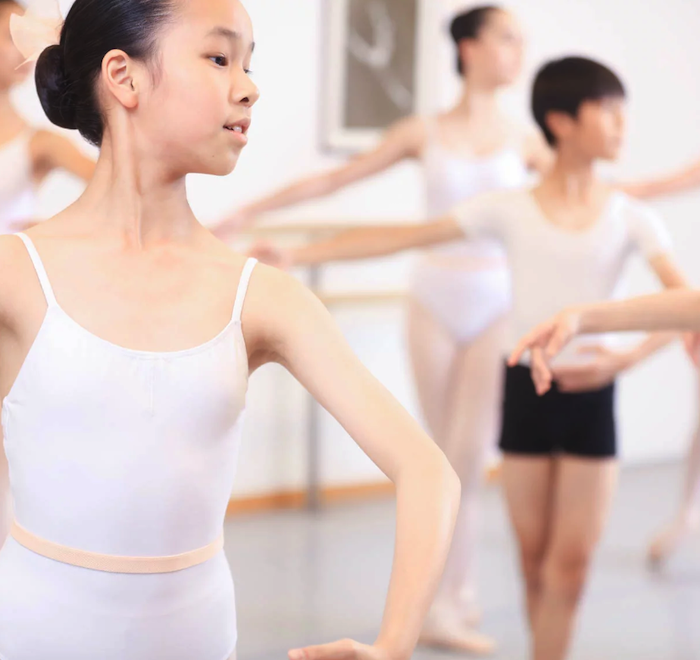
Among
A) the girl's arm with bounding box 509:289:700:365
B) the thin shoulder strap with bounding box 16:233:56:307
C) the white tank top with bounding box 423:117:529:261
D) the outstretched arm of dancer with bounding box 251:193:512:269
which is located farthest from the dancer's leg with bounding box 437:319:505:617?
the thin shoulder strap with bounding box 16:233:56:307

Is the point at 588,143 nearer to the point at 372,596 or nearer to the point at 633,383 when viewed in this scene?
the point at 372,596

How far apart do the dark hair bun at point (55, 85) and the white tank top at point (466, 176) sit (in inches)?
78.4

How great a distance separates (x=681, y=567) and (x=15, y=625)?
3.21m

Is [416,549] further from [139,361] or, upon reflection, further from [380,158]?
[380,158]

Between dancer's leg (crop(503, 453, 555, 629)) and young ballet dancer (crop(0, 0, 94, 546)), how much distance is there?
49.2 inches

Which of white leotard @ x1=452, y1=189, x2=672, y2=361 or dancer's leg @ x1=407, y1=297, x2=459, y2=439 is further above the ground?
white leotard @ x1=452, y1=189, x2=672, y2=361

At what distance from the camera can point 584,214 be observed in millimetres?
2541

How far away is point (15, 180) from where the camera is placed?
2.61 meters

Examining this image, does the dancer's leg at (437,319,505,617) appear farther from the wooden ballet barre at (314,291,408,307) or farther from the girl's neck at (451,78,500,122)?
the wooden ballet barre at (314,291,408,307)

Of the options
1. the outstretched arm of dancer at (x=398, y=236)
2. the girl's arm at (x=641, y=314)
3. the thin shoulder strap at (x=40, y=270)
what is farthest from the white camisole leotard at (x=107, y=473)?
the outstretched arm of dancer at (x=398, y=236)

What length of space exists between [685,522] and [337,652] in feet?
11.0

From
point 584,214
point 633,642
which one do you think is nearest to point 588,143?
point 584,214

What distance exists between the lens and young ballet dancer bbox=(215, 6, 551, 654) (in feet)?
A: 10.0

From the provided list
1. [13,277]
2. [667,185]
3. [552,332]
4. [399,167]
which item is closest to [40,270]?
[13,277]
